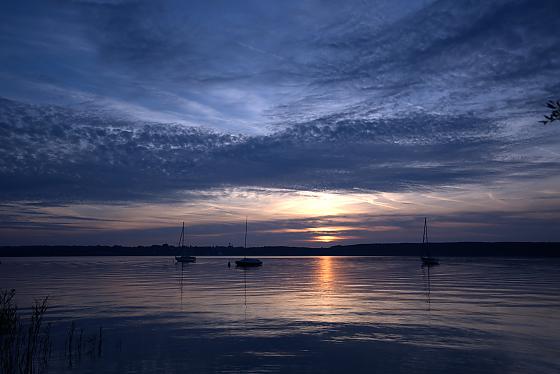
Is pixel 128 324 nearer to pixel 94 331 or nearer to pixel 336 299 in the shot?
pixel 94 331

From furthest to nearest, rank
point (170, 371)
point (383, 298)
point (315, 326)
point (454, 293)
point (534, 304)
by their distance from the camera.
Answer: point (454, 293), point (383, 298), point (534, 304), point (315, 326), point (170, 371)

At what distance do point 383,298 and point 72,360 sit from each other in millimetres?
31133

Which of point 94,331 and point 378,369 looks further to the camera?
point 94,331

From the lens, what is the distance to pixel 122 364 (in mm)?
20266

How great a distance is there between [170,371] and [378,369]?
8428mm

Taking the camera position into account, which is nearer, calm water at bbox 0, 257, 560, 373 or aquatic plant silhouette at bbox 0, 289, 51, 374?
aquatic plant silhouette at bbox 0, 289, 51, 374

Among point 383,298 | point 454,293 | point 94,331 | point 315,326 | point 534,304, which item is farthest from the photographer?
point 454,293

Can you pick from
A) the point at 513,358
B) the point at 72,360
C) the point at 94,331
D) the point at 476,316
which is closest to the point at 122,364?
the point at 72,360

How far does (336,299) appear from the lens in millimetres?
45656

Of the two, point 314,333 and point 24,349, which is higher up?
point 24,349

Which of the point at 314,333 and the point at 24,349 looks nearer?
the point at 24,349

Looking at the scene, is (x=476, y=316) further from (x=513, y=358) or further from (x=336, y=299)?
(x=336, y=299)

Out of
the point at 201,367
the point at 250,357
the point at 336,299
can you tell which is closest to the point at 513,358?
the point at 250,357

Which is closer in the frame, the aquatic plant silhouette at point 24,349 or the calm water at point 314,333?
the aquatic plant silhouette at point 24,349
